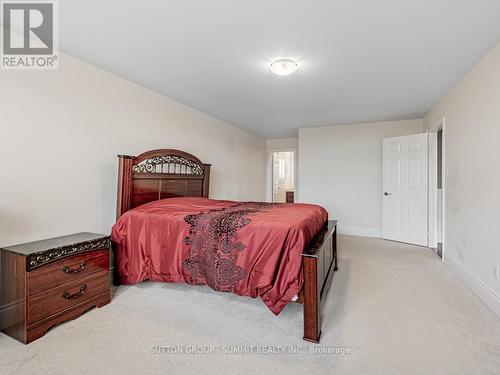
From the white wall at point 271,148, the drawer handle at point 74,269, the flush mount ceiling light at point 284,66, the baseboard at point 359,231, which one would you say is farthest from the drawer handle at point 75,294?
the white wall at point 271,148

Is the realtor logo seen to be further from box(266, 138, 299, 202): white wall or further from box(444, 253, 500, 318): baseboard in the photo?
box(266, 138, 299, 202): white wall

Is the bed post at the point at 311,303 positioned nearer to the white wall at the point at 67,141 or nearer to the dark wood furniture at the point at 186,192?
the dark wood furniture at the point at 186,192

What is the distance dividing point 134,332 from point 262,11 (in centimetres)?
252

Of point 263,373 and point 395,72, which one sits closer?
point 263,373

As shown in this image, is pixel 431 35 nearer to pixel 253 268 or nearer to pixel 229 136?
pixel 253 268

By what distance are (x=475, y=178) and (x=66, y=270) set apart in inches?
153

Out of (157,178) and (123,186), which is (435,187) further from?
(123,186)

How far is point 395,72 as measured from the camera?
2.88 metres

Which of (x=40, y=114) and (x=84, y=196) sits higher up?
(x=40, y=114)

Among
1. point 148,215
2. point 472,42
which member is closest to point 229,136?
point 148,215

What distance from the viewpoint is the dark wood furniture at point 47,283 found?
1766 millimetres

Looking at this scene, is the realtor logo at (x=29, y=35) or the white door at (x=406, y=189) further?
the white door at (x=406, y=189)

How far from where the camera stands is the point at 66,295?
198 cm

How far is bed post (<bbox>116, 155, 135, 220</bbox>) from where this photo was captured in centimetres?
276
